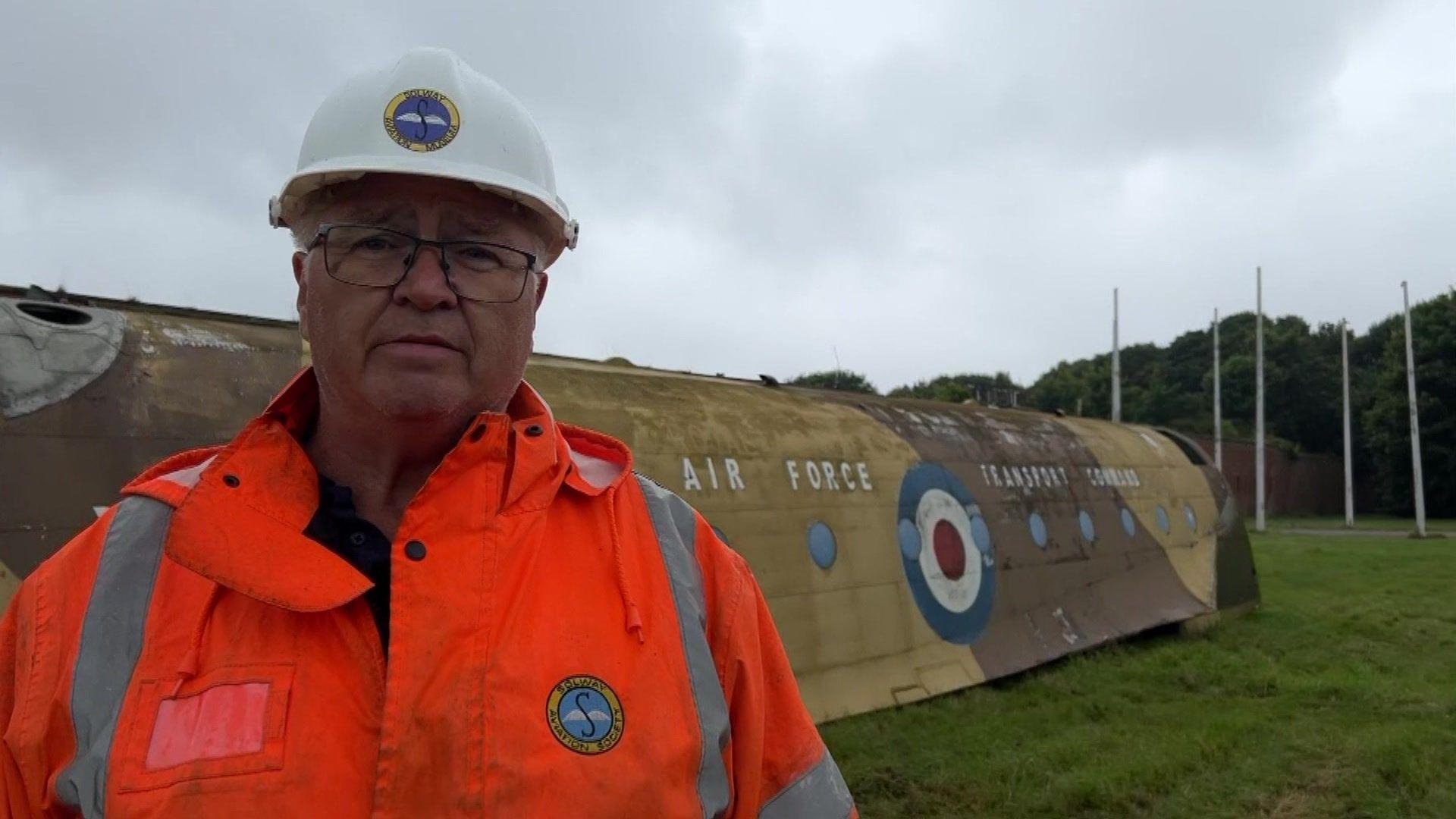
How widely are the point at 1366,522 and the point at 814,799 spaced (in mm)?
38180

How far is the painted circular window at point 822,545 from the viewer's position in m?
6.11

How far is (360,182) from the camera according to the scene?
5.33 feet

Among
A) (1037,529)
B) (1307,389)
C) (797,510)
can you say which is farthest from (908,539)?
(1307,389)

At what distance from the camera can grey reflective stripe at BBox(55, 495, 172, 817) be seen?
4.35 ft

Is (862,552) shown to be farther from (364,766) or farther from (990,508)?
(364,766)

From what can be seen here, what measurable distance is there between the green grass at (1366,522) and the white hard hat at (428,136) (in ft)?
99.7

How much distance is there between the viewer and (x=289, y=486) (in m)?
1.54

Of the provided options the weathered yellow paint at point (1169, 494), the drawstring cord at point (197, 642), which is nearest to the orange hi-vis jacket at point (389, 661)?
the drawstring cord at point (197, 642)

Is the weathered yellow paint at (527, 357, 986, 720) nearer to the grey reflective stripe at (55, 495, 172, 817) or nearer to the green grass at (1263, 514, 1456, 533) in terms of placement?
the grey reflective stripe at (55, 495, 172, 817)

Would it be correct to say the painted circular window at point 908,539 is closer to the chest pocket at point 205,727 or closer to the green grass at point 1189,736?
the green grass at point 1189,736

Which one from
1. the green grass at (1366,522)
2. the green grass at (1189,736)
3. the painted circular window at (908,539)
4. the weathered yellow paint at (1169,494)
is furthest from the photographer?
the green grass at (1366,522)

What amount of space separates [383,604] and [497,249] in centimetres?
55

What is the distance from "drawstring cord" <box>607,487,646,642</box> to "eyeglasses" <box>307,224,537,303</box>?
365 millimetres

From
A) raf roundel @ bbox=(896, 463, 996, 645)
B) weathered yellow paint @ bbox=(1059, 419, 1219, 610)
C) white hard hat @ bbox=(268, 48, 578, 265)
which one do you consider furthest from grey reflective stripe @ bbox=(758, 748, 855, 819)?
weathered yellow paint @ bbox=(1059, 419, 1219, 610)
